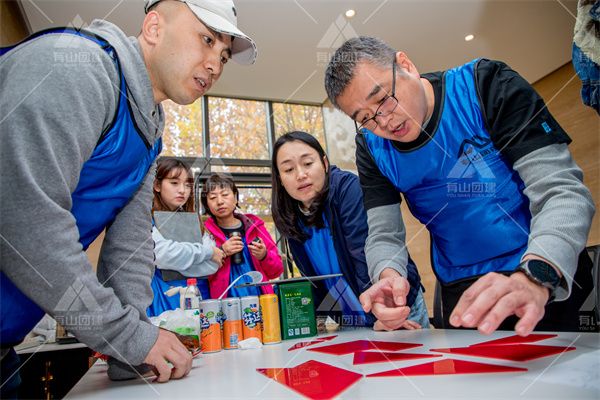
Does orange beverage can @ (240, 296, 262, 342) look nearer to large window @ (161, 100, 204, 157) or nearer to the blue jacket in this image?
the blue jacket

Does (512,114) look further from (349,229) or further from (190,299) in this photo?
(190,299)

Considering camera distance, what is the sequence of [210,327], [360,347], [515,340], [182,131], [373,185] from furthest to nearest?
[182,131], [373,185], [210,327], [360,347], [515,340]

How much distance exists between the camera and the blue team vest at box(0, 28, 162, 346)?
27.9 inches

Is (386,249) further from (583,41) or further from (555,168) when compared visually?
(583,41)

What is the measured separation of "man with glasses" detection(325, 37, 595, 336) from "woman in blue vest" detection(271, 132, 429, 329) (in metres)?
0.24

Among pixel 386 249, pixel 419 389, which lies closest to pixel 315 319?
pixel 386 249

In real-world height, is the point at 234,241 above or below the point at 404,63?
below

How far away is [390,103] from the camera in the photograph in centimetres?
113

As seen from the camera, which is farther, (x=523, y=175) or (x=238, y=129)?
(x=238, y=129)

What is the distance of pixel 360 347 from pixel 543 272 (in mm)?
498

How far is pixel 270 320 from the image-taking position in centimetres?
131

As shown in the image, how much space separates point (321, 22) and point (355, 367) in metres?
3.57

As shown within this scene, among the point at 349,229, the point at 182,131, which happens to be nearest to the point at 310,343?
the point at 349,229

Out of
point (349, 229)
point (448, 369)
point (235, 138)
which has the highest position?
point (235, 138)
